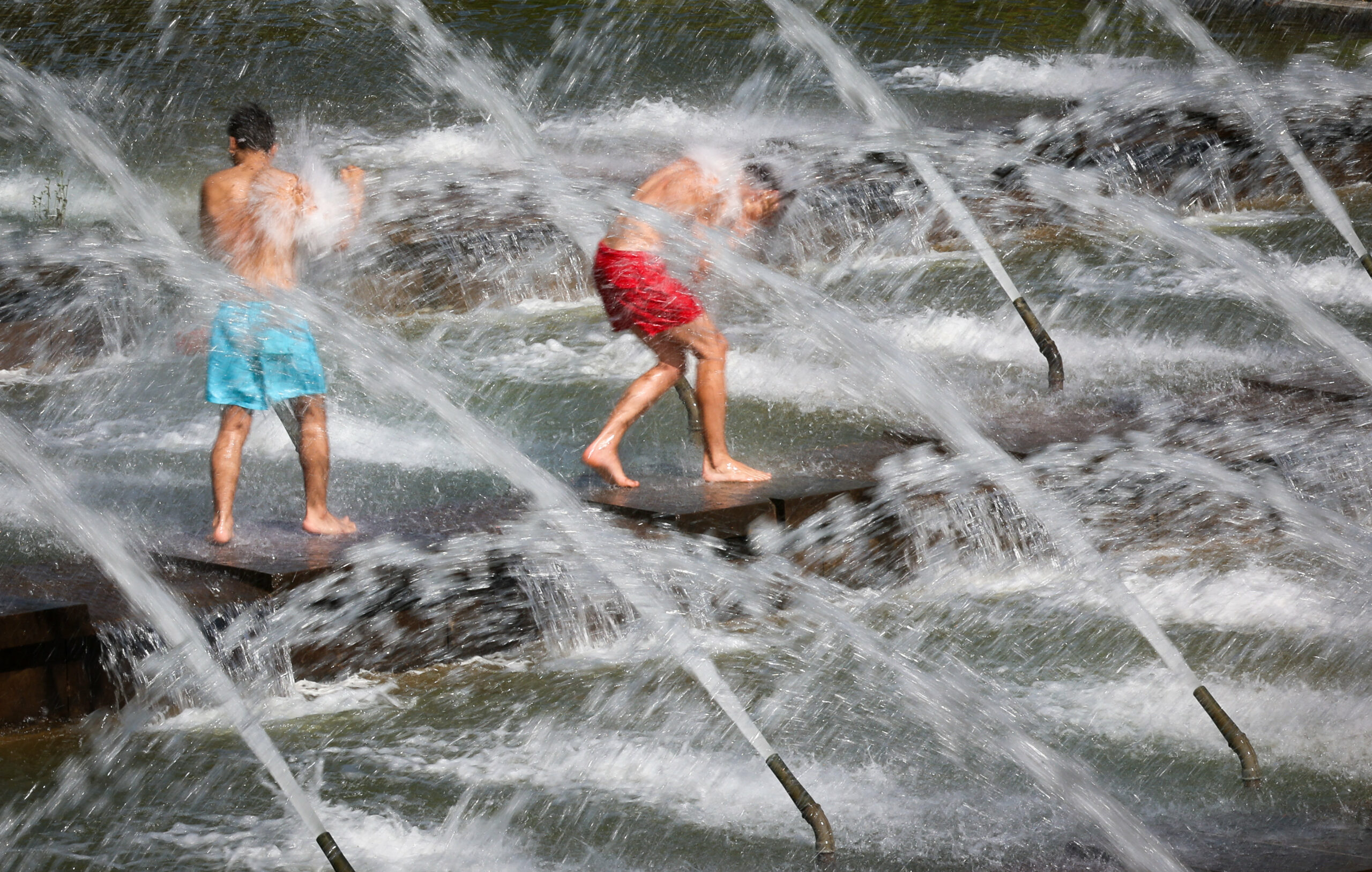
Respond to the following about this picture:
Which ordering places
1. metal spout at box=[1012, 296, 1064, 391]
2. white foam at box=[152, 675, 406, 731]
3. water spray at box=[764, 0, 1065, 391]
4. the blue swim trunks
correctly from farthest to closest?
water spray at box=[764, 0, 1065, 391] < metal spout at box=[1012, 296, 1064, 391] < the blue swim trunks < white foam at box=[152, 675, 406, 731]

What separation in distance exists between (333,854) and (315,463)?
2108mm

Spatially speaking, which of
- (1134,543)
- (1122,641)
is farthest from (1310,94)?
(1122,641)

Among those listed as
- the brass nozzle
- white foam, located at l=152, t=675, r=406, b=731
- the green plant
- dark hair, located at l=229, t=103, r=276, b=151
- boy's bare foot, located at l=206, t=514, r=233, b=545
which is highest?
dark hair, located at l=229, t=103, r=276, b=151

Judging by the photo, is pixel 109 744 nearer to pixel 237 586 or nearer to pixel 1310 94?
pixel 237 586

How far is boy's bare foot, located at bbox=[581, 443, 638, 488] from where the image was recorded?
5.67m

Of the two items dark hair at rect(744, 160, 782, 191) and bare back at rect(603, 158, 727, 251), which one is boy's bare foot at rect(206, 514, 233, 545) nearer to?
bare back at rect(603, 158, 727, 251)

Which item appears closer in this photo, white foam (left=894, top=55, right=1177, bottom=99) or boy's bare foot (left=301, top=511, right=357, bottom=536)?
boy's bare foot (left=301, top=511, right=357, bottom=536)

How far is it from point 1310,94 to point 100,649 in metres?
12.6

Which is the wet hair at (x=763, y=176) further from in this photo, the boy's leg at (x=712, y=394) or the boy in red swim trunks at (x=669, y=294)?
the boy's leg at (x=712, y=394)

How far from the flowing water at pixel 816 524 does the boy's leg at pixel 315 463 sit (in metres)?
0.25

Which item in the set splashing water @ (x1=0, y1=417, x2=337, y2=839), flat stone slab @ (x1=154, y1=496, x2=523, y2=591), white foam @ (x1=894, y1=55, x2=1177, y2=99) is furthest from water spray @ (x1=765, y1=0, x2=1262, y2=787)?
white foam @ (x1=894, y1=55, x2=1177, y2=99)

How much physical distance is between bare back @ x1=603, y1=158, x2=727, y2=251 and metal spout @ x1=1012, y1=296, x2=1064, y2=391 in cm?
204

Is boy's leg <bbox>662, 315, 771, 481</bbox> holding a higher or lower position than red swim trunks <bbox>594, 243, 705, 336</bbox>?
lower

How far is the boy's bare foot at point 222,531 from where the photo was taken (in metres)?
5.16
